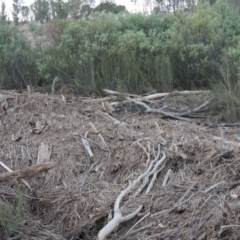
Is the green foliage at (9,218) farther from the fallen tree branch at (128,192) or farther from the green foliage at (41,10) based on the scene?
the green foliage at (41,10)

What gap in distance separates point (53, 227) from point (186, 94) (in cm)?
485

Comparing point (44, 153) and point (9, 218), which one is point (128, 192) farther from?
point (44, 153)

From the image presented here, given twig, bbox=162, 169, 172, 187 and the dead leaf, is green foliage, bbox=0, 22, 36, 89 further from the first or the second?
twig, bbox=162, 169, 172, 187

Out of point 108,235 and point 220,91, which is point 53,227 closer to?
point 108,235

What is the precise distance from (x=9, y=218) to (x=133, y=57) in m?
5.82

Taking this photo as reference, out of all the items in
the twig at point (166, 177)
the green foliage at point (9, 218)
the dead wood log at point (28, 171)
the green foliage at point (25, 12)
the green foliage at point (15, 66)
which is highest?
the green foliage at point (25, 12)

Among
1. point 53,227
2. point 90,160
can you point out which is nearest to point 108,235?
point 53,227

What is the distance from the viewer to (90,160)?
621cm

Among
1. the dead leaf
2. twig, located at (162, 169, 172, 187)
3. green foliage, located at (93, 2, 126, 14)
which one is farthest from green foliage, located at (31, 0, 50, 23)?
twig, located at (162, 169, 172, 187)

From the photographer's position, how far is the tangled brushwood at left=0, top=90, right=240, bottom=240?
4730 millimetres

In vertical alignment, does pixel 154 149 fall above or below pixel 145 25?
below

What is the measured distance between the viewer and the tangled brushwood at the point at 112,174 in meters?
4.73

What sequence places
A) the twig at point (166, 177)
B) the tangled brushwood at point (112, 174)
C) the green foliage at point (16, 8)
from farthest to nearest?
the green foliage at point (16, 8) → the twig at point (166, 177) → the tangled brushwood at point (112, 174)

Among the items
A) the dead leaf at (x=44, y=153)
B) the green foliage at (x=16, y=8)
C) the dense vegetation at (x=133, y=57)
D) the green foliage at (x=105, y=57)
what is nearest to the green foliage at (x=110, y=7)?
the green foliage at (x=16, y=8)
